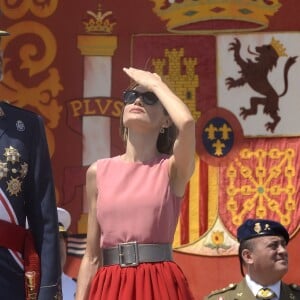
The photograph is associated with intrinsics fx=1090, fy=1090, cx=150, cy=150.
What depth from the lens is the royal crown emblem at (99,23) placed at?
21.3 ft

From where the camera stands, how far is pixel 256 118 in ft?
20.9

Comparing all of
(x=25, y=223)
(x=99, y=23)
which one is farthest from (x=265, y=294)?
(x=99, y=23)

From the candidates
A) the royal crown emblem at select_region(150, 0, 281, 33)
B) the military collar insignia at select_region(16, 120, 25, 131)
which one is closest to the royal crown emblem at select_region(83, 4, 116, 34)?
the royal crown emblem at select_region(150, 0, 281, 33)

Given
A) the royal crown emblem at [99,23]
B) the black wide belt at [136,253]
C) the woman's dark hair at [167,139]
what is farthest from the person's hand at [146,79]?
the royal crown emblem at [99,23]

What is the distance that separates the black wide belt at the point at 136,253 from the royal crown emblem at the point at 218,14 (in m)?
3.08

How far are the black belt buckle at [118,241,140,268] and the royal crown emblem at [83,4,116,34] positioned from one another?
122 inches

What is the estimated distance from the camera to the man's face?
15.7 ft

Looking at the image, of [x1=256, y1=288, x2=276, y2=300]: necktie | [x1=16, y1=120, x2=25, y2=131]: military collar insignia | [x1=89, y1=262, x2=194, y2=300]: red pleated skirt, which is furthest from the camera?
[x1=256, y1=288, x2=276, y2=300]: necktie

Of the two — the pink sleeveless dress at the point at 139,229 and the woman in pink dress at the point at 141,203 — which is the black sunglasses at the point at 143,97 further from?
the pink sleeveless dress at the point at 139,229

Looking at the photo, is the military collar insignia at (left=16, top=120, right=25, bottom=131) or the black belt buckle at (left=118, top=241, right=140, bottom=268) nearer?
the military collar insignia at (left=16, top=120, right=25, bottom=131)

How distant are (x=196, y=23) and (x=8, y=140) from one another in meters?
3.72

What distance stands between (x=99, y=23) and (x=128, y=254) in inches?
123

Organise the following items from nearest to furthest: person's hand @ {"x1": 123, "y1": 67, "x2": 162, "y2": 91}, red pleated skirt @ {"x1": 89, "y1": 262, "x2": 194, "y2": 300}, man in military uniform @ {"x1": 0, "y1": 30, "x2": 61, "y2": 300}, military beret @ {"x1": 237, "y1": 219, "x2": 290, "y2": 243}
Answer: man in military uniform @ {"x1": 0, "y1": 30, "x2": 61, "y2": 300} → red pleated skirt @ {"x1": 89, "y1": 262, "x2": 194, "y2": 300} → person's hand @ {"x1": 123, "y1": 67, "x2": 162, "y2": 91} → military beret @ {"x1": 237, "y1": 219, "x2": 290, "y2": 243}

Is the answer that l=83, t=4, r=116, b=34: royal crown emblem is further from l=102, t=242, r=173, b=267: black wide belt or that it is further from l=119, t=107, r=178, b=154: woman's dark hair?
l=102, t=242, r=173, b=267: black wide belt
